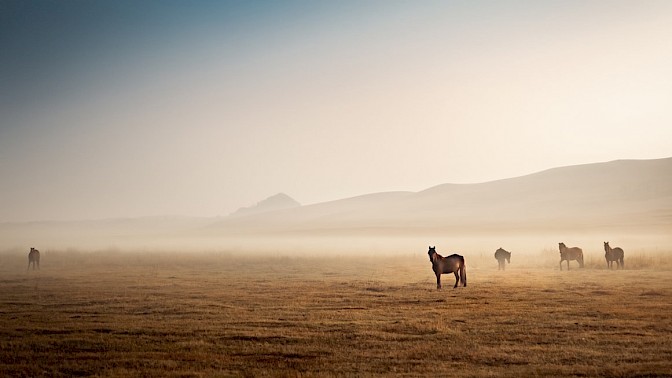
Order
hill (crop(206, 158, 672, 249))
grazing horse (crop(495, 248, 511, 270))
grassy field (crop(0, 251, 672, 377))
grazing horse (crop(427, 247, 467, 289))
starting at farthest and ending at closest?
1. hill (crop(206, 158, 672, 249))
2. grazing horse (crop(495, 248, 511, 270))
3. grazing horse (crop(427, 247, 467, 289))
4. grassy field (crop(0, 251, 672, 377))

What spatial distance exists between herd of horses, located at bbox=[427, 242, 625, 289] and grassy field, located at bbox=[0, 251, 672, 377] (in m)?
1.28

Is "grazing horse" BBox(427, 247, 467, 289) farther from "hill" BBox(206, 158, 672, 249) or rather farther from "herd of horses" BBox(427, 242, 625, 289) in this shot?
"hill" BBox(206, 158, 672, 249)

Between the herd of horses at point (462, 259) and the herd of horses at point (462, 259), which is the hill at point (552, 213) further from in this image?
the herd of horses at point (462, 259)

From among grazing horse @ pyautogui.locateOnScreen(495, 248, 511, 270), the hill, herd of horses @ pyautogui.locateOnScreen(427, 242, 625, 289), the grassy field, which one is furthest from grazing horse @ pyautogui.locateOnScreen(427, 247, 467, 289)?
the hill

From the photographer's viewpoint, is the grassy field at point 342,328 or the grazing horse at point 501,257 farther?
the grazing horse at point 501,257

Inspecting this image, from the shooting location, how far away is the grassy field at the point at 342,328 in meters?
13.5

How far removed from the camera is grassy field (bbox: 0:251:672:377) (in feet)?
44.4

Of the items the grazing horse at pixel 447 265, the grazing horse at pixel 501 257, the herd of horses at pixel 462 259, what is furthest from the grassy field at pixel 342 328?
the grazing horse at pixel 501 257

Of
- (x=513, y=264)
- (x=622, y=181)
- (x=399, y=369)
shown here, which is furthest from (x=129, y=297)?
(x=622, y=181)

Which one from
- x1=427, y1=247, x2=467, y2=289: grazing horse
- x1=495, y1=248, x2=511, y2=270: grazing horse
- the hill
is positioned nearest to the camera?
x1=427, y1=247, x2=467, y2=289: grazing horse

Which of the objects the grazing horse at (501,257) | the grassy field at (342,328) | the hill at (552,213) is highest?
the hill at (552,213)

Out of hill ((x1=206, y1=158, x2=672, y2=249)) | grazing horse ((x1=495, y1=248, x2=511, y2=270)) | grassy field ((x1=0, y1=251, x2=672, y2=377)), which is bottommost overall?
grassy field ((x1=0, y1=251, x2=672, y2=377))

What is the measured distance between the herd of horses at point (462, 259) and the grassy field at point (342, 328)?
128cm

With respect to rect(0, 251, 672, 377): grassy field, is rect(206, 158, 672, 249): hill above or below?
above
